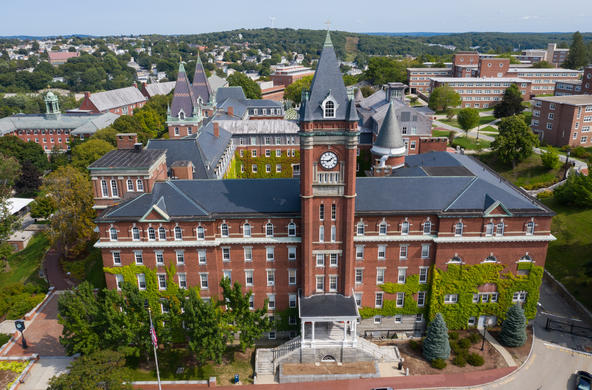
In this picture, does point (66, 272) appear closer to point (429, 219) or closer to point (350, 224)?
point (350, 224)

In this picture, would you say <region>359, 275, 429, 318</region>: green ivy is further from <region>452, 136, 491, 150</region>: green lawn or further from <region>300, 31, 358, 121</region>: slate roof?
<region>452, 136, 491, 150</region>: green lawn

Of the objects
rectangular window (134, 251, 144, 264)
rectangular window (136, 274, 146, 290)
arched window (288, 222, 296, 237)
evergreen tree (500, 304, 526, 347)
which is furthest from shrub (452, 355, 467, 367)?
rectangular window (134, 251, 144, 264)

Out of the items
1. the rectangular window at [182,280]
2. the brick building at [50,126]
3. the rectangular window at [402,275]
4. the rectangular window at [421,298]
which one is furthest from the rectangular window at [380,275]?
the brick building at [50,126]

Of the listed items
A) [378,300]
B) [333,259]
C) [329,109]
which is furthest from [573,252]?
[329,109]

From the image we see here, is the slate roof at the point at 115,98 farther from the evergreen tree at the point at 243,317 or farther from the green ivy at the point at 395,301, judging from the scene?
the green ivy at the point at 395,301

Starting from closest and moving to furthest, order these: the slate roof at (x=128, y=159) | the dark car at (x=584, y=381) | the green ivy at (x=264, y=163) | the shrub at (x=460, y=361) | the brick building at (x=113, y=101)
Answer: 1. the dark car at (x=584, y=381)
2. the shrub at (x=460, y=361)
3. the slate roof at (x=128, y=159)
4. the green ivy at (x=264, y=163)
5. the brick building at (x=113, y=101)

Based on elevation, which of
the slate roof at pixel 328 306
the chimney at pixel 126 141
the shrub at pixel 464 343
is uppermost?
the chimney at pixel 126 141
